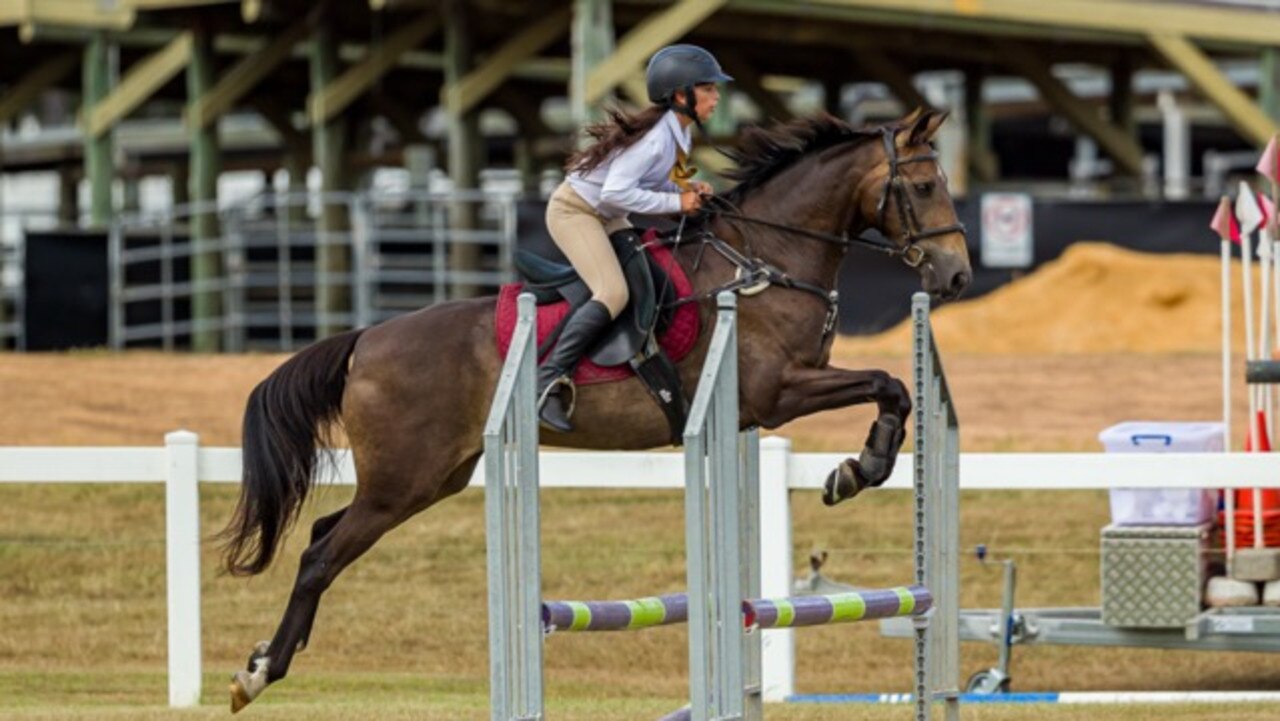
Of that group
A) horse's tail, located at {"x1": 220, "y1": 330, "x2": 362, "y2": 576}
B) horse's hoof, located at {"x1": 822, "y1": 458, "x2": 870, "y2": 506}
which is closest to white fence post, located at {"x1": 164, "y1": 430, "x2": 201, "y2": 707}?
horse's tail, located at {"x1": 220, "y1": 330, "x2": 362, "y2": 576}

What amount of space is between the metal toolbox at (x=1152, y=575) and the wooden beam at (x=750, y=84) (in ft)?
55.7

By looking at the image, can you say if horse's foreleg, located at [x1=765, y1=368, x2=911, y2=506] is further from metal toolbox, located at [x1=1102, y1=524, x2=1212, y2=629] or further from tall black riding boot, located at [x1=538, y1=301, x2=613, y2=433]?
metal toolbox, located at [x1=1102, y1=524, x2=1212, y2=629]

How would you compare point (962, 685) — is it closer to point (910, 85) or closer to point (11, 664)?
point (11, 664)

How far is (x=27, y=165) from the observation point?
38.9 meters

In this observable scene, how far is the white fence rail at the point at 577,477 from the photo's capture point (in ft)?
36.0

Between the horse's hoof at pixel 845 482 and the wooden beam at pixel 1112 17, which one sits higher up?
the wooden beam at pixel 1112 17

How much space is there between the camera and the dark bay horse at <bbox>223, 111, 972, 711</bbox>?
8977 millimetres

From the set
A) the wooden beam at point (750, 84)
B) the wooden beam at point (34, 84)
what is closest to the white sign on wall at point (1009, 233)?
the wooden beam at point (750, 84)

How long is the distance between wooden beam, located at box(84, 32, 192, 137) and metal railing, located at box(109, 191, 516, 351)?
1366mm

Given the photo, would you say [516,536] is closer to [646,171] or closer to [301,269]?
[646,171]

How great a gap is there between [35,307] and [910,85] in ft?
33.6

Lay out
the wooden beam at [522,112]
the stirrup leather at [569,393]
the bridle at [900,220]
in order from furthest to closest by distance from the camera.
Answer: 1. the wooden beam at [522,112]
2. the bridle at [900,220]
3. the stirrup leather at [569,393]

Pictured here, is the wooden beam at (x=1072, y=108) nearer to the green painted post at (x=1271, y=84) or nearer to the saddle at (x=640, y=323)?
the green painted post at (x=1271, y=84)

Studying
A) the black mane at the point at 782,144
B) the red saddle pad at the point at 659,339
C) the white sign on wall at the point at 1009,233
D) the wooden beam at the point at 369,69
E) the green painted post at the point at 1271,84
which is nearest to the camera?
the red saddle pad at the point at 659,339
